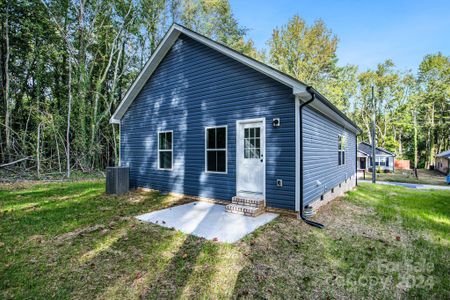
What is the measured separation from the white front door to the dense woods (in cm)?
927

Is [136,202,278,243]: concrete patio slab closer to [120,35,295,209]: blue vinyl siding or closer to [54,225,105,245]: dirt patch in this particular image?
[120,35,295,209]: blue vinyl siding

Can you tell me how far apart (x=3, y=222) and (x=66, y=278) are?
3.33 m

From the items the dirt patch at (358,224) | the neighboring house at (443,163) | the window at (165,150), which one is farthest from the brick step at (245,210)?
the neighboring house at (443,163)

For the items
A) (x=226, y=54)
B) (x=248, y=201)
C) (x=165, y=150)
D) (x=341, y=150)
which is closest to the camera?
(x=248, y=201)

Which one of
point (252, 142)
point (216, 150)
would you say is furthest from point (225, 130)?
point (252, 142)

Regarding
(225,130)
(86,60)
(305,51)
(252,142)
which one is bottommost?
(252,142)

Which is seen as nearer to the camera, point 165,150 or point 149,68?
point 165,150

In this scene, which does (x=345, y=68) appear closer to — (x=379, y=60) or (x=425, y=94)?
(x=379, y=60)

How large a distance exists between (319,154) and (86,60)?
14.8 meters

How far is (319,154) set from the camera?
6.39 metres

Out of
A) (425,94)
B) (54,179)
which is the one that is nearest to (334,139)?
(54,179)

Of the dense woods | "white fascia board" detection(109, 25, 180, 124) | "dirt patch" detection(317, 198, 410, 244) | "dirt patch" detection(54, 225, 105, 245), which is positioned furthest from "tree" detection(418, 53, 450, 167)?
"dirt patch" detection(54, 225, 105, 245)

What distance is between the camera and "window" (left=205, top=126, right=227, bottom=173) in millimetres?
6133

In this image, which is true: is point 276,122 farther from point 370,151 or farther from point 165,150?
point 370,151
